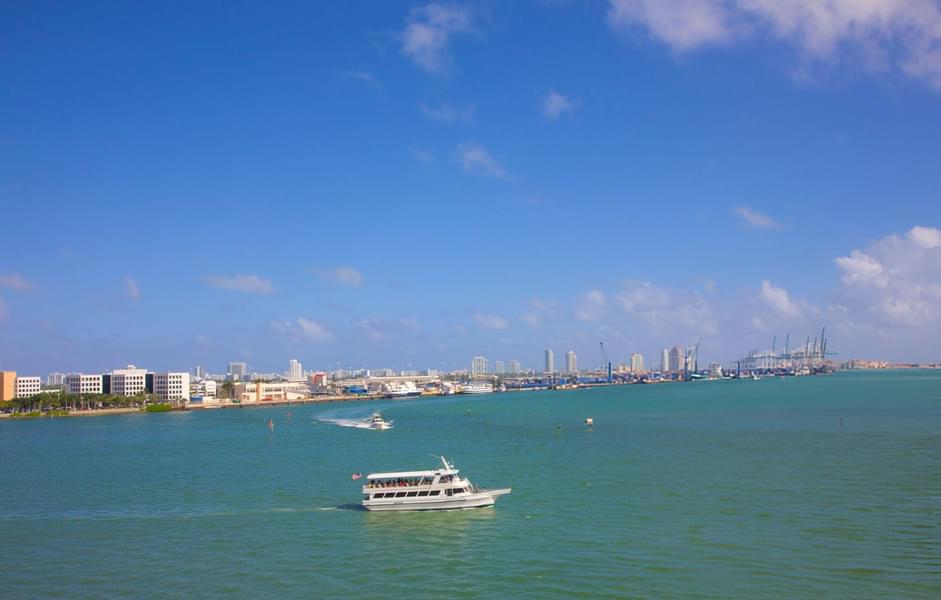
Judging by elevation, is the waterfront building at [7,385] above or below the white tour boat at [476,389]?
above

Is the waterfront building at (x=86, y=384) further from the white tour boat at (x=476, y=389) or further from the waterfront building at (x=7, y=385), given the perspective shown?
the white tour boat at (x=476, y=389)

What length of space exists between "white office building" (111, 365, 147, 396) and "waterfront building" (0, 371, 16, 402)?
1310cm

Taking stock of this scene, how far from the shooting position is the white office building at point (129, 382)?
372 ft

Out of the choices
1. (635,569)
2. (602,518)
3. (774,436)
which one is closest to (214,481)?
(602,518)

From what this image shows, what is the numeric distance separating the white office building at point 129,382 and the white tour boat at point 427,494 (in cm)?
10180

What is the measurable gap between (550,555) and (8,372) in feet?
369

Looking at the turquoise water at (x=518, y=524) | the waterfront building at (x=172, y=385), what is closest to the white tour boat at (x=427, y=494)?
the turquoise water at (x=518, y=524)

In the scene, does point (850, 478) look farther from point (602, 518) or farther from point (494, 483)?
point (494, 483)

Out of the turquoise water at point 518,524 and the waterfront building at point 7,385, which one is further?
the waterfront building at point 7,385

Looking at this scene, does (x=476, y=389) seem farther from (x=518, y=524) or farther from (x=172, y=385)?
(x=518, y=524)

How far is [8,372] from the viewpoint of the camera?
106062 millimetres

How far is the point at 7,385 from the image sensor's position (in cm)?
10569

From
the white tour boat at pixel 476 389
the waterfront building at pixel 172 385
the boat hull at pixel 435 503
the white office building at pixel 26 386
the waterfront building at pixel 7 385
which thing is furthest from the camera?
the white tour boat at pixel 476 389

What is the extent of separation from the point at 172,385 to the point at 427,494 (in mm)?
102037
